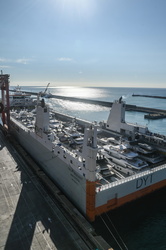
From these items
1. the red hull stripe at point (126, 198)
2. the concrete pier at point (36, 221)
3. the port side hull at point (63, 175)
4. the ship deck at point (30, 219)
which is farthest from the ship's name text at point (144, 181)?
the ship deck at point (30, 219)

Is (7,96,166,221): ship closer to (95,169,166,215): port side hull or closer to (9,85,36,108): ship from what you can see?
(95,169,166,215): port side hull

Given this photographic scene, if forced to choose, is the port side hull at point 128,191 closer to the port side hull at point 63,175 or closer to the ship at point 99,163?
the ship at point 99,163

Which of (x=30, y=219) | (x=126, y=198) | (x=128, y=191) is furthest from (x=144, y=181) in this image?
(x=30, y=219)

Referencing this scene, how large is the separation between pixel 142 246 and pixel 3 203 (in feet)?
37.8

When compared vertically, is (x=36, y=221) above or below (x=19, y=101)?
below

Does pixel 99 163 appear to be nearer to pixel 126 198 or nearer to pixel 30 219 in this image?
pixel 126 198

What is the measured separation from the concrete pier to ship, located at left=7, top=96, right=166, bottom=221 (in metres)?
1.59

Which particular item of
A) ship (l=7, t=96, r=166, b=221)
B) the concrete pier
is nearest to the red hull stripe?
ship (l=7, t=96, r=166, b=221)

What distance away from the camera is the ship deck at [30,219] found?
11.3 metres

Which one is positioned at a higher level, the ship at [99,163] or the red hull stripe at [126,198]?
the ship at [99,163]

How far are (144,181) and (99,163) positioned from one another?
201 inches

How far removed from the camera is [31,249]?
35.6ft

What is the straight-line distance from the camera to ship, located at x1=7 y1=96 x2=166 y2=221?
1338 centimetres

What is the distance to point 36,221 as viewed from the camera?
13125 mm
